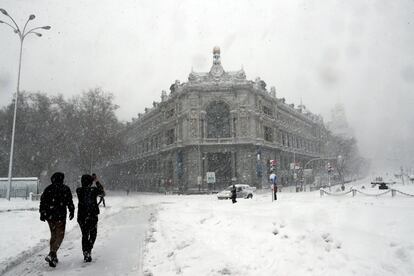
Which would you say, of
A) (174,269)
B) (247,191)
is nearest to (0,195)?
(247,191)

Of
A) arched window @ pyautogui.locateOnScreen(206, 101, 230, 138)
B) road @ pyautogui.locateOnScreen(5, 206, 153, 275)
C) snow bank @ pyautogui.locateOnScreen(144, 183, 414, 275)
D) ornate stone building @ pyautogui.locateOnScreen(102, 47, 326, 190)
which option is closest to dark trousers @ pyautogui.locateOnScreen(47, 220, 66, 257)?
road @ pyautogui.locateOnScreen(5, 206, 153, 275)

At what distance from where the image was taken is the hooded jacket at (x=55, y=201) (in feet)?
22.4

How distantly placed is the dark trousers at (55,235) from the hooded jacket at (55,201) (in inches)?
3.9

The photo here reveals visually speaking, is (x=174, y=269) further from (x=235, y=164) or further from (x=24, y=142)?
(x=24, y=142)

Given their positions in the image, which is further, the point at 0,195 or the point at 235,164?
the point at 235,164

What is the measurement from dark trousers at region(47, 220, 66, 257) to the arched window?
40.0 metres

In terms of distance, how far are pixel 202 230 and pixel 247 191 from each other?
68.9 ft

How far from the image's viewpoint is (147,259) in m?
7.16

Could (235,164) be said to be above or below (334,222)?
above

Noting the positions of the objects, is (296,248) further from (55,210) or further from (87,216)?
(55,210)

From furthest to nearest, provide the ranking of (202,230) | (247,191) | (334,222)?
(247,191)
(202,230)
(334,222)

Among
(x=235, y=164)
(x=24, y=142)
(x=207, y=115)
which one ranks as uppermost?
(x=207, y=115)

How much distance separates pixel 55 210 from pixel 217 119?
133 ft

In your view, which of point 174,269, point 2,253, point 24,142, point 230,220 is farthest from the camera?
point 24,142
